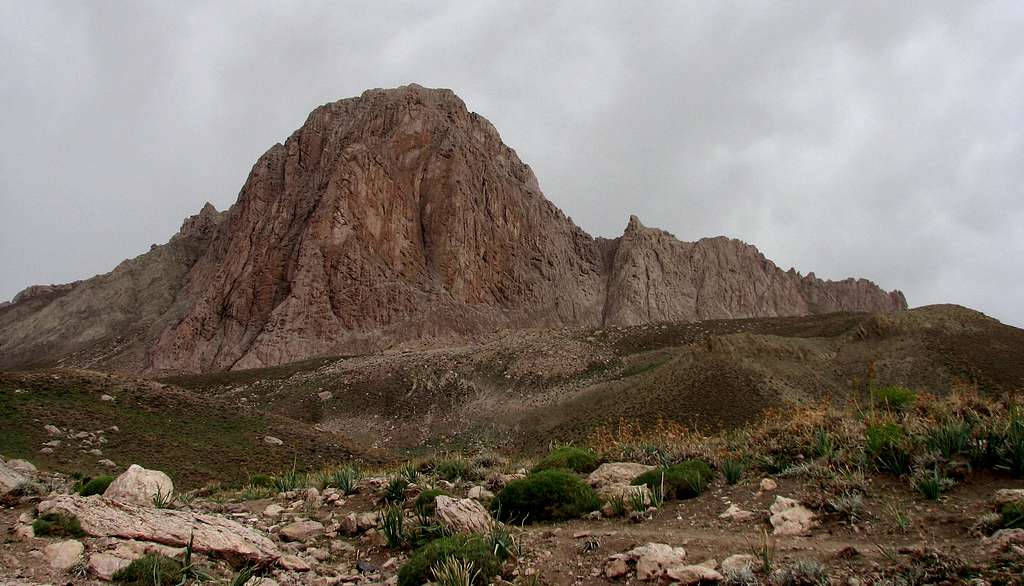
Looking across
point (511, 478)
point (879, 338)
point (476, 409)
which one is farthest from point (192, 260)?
point (511, 478)

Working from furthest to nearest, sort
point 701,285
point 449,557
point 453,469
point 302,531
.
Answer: point 701,285 < point 453,469 < point 302,531 < point 449,557

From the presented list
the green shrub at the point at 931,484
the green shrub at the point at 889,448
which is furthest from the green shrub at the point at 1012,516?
the green shrub at the point at 889,448

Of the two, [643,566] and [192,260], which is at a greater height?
[192,260]

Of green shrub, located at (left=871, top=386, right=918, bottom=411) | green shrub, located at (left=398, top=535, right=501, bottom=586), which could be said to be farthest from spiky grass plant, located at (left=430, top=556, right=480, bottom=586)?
green shrub, located at (left=871, top=386, right=918, bottom=411)

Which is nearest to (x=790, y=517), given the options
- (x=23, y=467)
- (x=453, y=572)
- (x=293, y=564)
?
(x=453, y=572)

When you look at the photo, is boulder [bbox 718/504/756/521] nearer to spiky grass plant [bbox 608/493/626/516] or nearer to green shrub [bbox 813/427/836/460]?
spiky grass plant [bbox 608/493/626/516]

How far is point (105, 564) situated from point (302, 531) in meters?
3.42

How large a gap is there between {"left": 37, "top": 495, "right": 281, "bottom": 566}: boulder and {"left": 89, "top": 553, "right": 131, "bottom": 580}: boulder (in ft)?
2.21

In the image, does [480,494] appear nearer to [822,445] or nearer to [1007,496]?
[822,445]

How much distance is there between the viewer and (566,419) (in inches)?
1775

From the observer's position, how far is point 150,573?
7.59 metres

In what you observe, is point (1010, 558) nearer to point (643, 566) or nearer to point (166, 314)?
point (643, 566)

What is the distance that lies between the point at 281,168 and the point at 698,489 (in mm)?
112156

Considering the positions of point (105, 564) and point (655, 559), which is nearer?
point (655, 559)
